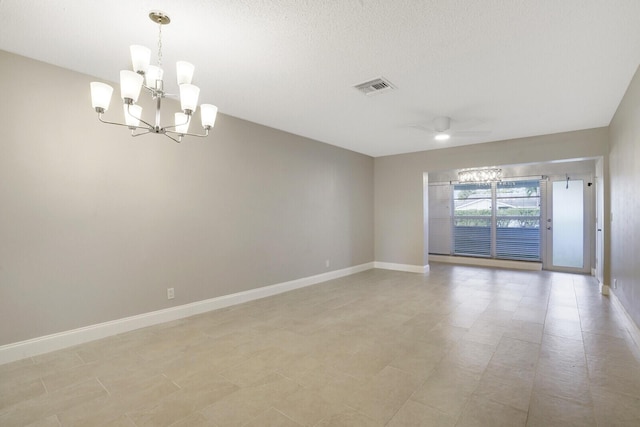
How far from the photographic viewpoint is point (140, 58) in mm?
2092

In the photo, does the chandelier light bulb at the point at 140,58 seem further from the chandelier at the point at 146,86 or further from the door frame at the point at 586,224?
the door frame at the point at 586,224

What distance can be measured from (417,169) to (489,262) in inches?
128

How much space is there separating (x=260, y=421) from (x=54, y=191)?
2.82m

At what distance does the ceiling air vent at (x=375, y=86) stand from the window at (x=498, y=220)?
5980mm

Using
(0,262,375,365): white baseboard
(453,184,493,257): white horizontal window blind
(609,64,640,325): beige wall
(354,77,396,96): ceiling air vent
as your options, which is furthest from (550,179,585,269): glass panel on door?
(0,262,375,365): white baseboard

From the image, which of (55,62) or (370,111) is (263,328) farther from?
(55,62)

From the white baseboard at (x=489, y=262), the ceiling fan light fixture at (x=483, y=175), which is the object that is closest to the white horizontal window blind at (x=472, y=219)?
the white baseboard at (x=489, y=262)

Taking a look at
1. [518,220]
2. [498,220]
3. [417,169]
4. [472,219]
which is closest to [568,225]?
→ [518,220]

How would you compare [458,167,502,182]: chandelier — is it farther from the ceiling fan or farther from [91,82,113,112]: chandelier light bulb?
[91,82,113,112]: chandelier light bulb

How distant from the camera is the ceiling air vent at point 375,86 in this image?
3.21 metres

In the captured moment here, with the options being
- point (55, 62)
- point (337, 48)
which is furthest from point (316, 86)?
point (55, 62)

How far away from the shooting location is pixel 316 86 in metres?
3.36

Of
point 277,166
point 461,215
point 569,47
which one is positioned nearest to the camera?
point 569,47

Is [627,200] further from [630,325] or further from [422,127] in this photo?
[422,127]
